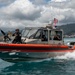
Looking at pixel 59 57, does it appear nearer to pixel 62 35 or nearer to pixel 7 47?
pixel 62 35

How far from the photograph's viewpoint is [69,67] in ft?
63.7

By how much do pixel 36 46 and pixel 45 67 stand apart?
1628mm

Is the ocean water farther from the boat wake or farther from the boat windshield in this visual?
the boat windshield

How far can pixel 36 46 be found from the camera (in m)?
19.9

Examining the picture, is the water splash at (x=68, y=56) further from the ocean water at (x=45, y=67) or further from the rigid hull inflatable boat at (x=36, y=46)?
the rigid hull inflatable boat at (x=36, y=46)

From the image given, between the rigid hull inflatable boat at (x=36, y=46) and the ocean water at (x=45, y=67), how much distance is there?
489mm

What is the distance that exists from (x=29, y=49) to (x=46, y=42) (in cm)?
192

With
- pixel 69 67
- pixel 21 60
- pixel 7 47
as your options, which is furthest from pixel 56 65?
pixel 7 47

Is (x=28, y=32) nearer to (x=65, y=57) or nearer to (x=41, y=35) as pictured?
(x=41, y=35)

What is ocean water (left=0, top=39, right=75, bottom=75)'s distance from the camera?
17.7m

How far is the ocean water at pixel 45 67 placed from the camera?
696 inches

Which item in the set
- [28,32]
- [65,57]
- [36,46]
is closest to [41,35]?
[28,32]

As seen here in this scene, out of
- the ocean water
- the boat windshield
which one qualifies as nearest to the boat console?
the boat windshield

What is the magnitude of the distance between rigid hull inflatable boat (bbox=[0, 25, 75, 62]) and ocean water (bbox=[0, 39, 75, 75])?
489 millimetres
